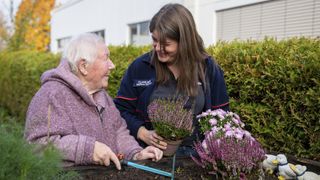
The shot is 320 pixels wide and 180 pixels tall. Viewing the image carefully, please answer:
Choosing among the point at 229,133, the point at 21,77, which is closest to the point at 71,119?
the point at 229,133

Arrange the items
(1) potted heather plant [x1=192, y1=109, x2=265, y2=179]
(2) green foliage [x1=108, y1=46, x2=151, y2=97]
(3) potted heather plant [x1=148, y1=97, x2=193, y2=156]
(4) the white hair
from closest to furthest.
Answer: (1) potted heather plant [x1=192, y1=109, x2=265, y2=179] < (3) potted heather plant [x1=148, y1=97, x2=193, y2=156] < (4) the white hair < (2) green foliage [x1=108, y1=46, x2=151, y2=97]

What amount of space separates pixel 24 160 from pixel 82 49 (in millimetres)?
1282

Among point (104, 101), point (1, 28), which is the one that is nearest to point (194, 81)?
point (104, 101)

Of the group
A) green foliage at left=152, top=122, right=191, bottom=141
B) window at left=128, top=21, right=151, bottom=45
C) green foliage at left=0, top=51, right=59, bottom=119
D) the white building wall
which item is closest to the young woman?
green foliage at left=152, top=122, right=191, bottom=141

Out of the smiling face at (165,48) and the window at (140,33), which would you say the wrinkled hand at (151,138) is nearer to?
the smiling face at (165,48)

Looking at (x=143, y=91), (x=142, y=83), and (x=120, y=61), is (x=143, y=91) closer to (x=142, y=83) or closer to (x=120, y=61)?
(x=142, y=83)

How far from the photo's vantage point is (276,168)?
223 cm

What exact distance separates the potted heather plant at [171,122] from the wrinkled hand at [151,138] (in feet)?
0.10

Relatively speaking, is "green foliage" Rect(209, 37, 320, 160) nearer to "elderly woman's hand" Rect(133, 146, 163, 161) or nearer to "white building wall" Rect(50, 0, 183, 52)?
"elderly woman's hand" Rect(133, 146, 163, 161)

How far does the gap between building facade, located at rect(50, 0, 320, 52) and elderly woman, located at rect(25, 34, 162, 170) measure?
377 mm

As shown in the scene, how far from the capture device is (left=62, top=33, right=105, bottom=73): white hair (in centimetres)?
244

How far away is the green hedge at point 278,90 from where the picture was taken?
3078mm

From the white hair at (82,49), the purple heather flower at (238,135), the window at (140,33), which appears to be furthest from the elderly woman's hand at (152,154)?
the window at (140,33)

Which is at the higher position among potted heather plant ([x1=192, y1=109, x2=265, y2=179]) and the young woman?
the young woman
